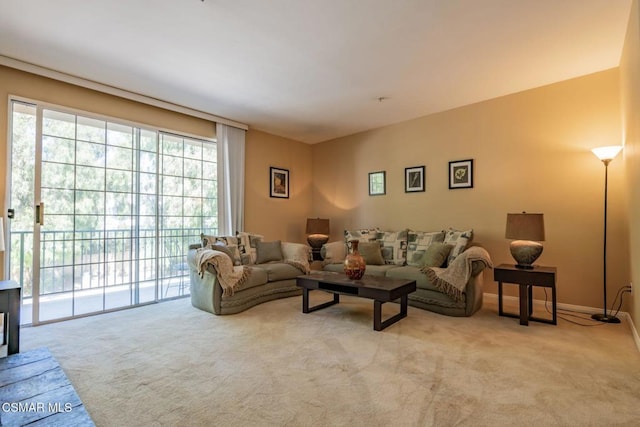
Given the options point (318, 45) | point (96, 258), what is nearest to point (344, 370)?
point (318, 45)

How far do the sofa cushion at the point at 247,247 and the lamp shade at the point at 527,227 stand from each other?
3.10 meters

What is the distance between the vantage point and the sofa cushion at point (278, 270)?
4.12 meters

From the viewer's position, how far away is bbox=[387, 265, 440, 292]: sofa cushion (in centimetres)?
364

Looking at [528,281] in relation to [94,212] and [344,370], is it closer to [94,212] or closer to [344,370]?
[344,370]

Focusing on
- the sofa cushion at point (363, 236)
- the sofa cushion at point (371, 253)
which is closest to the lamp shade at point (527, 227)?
the sofa cushion at point (371, 253)

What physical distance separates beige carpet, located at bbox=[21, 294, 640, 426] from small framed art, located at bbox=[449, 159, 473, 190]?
1827mm

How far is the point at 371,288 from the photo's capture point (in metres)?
3.09

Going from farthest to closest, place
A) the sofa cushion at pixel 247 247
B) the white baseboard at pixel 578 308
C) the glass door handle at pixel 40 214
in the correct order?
the sofa cushion at pixel 247 247 < the glass door handle at pixel 40 214 < the white baseboard at pixel 578 308

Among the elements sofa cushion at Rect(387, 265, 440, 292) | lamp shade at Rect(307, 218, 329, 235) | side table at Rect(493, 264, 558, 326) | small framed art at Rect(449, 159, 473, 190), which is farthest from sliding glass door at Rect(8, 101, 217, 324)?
side table at Rect(493, 264, 558, 326)

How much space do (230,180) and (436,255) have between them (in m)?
3.12

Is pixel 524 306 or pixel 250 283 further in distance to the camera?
pixel 250 283

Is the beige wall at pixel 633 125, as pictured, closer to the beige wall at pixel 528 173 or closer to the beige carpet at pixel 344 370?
the beige wall at pixel 528 173

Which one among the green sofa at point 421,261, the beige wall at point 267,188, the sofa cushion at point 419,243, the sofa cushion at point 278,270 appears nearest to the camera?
the green sofa at point 421,261

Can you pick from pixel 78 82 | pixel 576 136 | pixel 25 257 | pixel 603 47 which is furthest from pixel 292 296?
pixel 603 47
